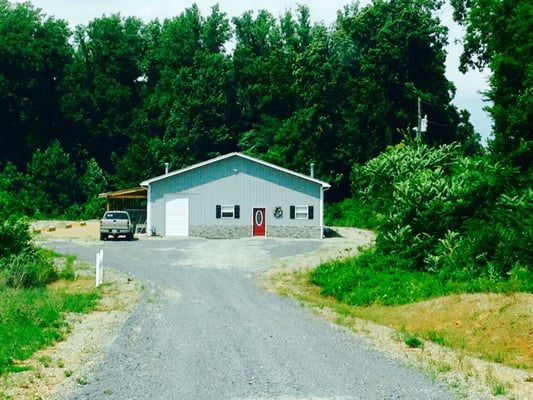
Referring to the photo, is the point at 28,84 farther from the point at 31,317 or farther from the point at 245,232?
the point at 31,317

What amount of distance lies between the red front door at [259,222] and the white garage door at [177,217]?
438 cm

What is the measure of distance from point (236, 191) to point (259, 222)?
2.50m

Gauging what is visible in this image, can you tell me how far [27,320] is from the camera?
17.9 meters

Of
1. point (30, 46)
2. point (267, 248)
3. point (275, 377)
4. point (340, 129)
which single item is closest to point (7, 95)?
point (30, 46)

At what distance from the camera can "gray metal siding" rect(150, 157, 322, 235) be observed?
4709 centimetres

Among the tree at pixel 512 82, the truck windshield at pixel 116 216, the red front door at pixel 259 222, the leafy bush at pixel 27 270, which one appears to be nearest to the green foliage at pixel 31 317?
the leafy bush at pixel 27 270

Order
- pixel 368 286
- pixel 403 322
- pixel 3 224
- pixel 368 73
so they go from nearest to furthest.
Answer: pixel 403 322 → pixel 368 286 → pixel 3 224 → pixel 368 73

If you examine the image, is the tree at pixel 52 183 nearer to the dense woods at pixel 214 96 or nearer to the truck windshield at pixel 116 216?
the dense woods at pixel 214 96

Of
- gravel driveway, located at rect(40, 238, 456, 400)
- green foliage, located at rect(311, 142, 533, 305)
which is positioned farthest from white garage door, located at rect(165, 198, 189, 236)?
gravel driveway, located at rect(40, 238, 456, 400)

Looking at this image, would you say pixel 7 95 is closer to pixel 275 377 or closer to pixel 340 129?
pixel 340 129

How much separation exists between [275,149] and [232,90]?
14404 mm

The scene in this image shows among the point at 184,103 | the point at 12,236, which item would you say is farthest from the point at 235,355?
the point at 184,103

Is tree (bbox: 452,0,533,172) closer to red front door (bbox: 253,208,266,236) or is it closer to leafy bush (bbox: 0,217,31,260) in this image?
leafy bush (bbox: 0,217,31,260)

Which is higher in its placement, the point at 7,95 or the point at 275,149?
the point at 7,95
